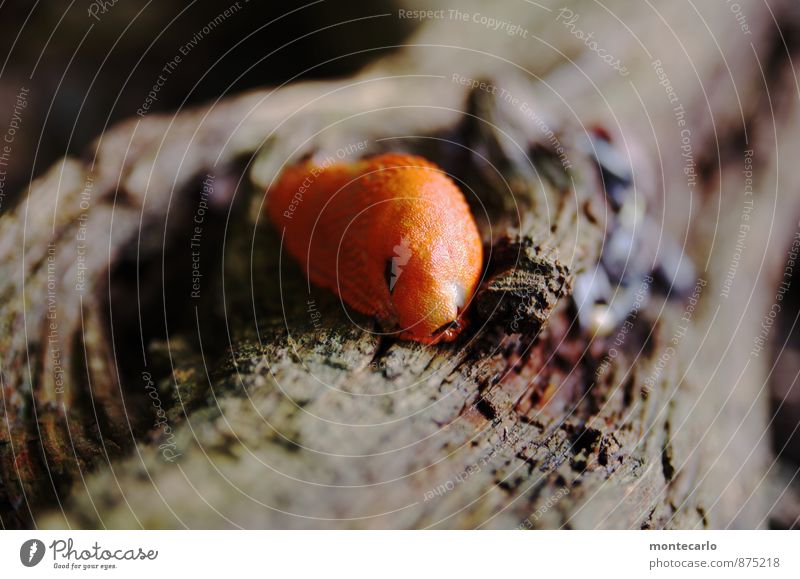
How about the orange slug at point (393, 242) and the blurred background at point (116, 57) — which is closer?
the orange slug at point (393, 242)

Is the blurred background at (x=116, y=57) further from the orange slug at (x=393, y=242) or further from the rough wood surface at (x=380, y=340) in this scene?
the orange slug at (x=393, y=242)

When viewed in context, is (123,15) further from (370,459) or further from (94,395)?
(370,459)

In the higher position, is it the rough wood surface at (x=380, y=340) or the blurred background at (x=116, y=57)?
the blurred background at (x=116, y=57)

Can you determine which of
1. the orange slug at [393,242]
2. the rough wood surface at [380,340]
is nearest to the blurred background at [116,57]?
the rough wood surface at [380,340]

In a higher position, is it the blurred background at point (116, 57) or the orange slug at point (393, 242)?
the blurred background at point (116, 57)

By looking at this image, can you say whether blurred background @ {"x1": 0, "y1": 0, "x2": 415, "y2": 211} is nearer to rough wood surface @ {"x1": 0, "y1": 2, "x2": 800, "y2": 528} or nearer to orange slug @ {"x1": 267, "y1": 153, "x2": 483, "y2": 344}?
rough wood surface @ {"x1": 0, "y1": 2, "x2": 800, "y2": 528}
